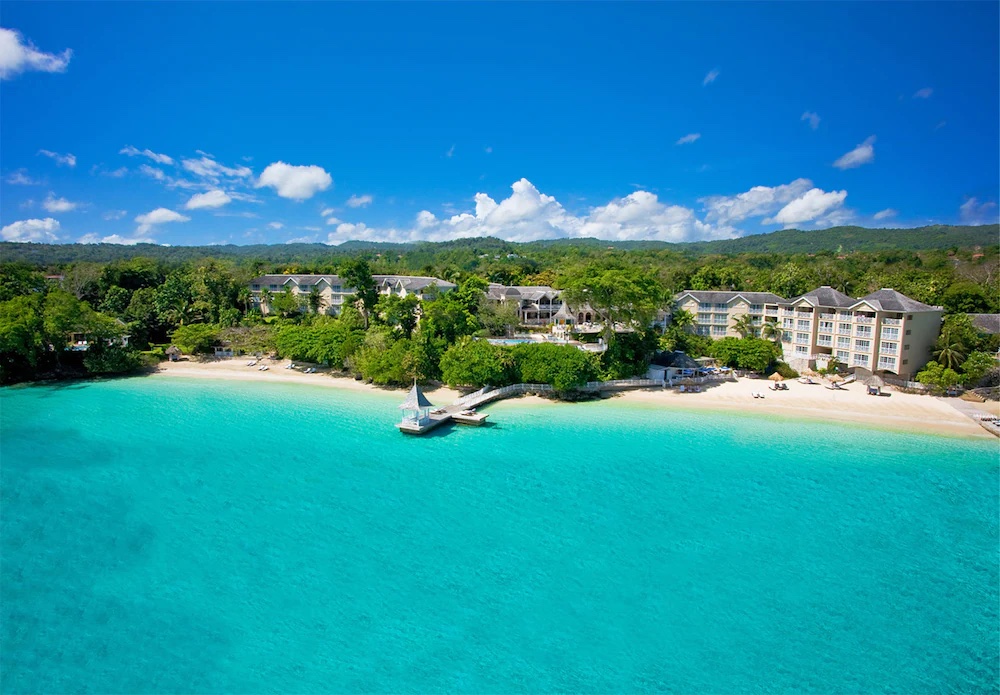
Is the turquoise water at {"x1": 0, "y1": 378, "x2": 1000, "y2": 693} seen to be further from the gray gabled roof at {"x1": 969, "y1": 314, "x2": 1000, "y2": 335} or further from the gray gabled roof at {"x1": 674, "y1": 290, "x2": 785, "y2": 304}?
the gray gabled roof at {"x1": 674, "y1": 290, "x2": 785, "y2": 304}

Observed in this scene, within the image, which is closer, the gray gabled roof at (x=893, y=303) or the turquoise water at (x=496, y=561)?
the turquoise water at (x=496, y=561)

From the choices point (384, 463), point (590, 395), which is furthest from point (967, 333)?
point (384, 463)

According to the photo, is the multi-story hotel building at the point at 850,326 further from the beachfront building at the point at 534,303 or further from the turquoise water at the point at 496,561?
the beachfront building at the point at 534,303

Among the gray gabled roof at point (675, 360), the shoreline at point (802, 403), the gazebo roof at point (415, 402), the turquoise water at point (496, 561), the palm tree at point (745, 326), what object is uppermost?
the palm tree at point (745, 326)

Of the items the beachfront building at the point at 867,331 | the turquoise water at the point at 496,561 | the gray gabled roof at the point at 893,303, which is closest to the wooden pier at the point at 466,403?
the turquoise water at the point at 496,561

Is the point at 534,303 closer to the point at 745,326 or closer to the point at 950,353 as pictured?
the point at 745,326

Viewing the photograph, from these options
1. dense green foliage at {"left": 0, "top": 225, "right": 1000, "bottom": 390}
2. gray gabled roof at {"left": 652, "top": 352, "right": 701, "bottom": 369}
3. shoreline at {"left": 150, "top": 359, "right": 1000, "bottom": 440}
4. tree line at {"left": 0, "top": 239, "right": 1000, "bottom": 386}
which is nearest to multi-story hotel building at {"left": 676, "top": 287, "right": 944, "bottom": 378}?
dense green foliage at {"left": 0, "top": 225, "right": 1000, "bottom": 390}
